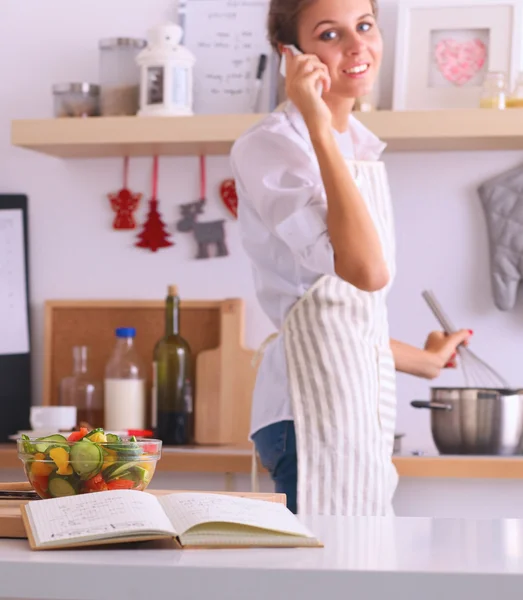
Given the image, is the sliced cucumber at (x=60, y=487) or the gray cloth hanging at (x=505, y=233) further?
the gray cloth hanging at (x=505, y=233)

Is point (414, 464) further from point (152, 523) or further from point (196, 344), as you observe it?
point (152, 523)

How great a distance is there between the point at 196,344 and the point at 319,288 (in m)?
1.02

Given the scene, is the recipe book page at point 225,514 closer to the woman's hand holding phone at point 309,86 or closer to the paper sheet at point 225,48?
the woman's hand holding phone at point 309,86

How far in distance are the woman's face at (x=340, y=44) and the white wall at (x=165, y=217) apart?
87 centimetres

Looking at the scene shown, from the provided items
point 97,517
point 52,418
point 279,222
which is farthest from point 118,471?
point 52,418

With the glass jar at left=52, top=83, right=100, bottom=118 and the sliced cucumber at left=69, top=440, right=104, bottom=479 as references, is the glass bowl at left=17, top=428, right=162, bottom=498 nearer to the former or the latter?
the sliced cucumber at left=69, top=440, right=104, bottom=479

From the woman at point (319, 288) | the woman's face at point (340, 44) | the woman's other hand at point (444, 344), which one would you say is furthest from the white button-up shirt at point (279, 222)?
the woman's other hand at point (444, 344)

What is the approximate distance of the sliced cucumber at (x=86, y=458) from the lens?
3.16ft

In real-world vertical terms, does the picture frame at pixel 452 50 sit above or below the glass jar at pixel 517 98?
above

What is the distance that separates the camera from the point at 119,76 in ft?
8.46

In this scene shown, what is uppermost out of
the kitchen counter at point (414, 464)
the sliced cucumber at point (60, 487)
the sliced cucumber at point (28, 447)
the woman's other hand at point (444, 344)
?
the sliced cucumber at point (28, 447)

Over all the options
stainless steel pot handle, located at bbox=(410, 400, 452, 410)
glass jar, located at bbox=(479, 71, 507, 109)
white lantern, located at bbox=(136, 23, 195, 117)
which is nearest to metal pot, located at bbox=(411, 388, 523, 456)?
stainless steel pot handle, located at bbox=(410, 400, 452, 410)

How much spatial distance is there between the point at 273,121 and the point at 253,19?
109 centimetres

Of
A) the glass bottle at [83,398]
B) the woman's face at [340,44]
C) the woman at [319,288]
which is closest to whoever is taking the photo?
the woman at [319,288]
